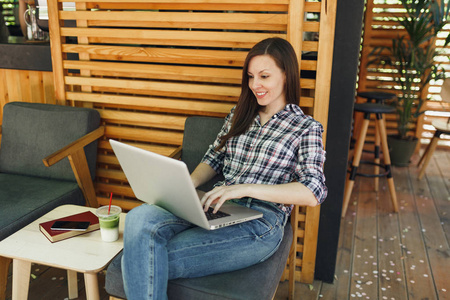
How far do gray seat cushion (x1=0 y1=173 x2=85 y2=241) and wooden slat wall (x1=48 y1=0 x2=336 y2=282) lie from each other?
1.26 ft

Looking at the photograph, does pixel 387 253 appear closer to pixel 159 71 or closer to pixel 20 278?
pixel 159 71

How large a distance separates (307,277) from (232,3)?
148 centimetres

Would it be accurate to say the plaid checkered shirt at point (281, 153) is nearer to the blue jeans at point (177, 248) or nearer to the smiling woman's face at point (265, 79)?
the smiling woman's face at point (265, 79)

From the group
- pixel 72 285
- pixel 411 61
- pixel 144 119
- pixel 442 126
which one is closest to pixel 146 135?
pixel 144 119

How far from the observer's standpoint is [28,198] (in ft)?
6.94

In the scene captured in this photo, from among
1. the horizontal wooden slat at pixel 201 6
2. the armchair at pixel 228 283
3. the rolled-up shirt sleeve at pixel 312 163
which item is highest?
the horizontal wooden slat at pixel 201 6

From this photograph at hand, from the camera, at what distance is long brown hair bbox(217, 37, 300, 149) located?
1728mm

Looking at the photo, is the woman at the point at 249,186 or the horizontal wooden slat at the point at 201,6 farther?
the horizontal wooden slat at the point at 201,6

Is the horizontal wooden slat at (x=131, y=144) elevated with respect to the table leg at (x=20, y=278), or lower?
elevated

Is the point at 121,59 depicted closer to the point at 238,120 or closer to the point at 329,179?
the point at 238,120

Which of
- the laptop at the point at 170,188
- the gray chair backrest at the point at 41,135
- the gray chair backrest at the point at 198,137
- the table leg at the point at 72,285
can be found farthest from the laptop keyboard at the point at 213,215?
the gray chair backrest at the point at 41,135

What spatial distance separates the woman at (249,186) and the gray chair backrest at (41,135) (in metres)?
0.87

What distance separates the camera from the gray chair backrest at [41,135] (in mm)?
2393

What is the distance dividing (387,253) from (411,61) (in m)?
2.20
